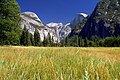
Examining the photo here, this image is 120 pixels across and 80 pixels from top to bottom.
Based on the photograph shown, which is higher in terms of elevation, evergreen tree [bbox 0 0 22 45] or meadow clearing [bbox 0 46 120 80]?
evergreen tree [bbox 0 0 22 45]

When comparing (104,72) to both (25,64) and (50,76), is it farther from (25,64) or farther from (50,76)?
(25,64)

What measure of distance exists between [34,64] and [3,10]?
144 feet

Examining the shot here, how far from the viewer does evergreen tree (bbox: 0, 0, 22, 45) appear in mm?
47594

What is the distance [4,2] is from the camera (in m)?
48.8

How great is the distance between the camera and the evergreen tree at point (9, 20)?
47.6m

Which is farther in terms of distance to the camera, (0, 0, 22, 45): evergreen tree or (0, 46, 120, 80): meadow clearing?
(0, 0, 22, 45): evergreen tree

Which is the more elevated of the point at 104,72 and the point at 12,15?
the point at 12,15

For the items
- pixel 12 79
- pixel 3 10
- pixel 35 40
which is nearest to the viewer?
pixel 12 79

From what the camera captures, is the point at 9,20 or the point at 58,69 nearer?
the point at 58,69

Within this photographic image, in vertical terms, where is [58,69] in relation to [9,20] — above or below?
below

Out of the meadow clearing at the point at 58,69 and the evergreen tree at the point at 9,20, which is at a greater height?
the evergreen tree at the point at 9,20

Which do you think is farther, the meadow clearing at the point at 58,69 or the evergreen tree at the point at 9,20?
the evergreen tree at the point at 9,20

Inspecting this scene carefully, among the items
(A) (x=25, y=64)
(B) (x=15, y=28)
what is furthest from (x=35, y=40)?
(A) (x=25, y=64)

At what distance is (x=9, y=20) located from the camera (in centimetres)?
4756
